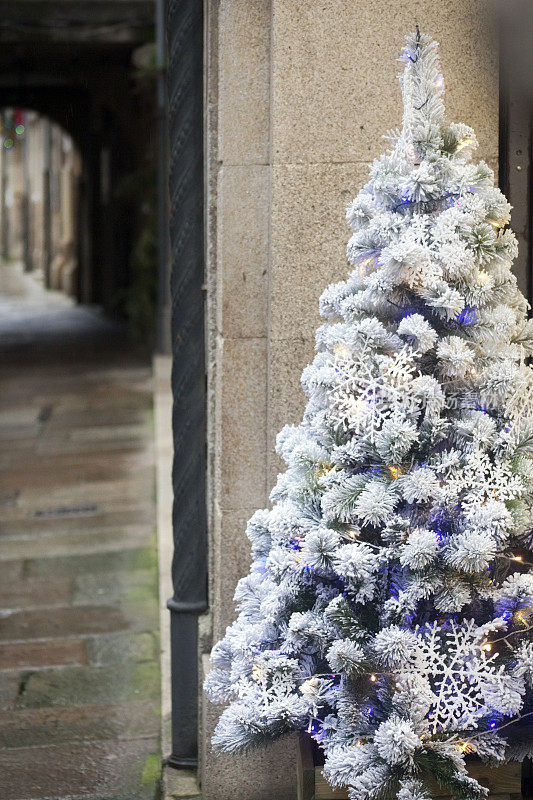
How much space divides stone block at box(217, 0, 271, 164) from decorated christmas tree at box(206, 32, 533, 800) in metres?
0.85

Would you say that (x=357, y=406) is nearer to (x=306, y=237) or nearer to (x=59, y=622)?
(x=306, y=237)

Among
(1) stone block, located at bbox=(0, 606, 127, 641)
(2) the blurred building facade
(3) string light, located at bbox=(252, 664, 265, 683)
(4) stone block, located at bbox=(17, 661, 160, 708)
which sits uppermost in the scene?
(2) the blurred building facade

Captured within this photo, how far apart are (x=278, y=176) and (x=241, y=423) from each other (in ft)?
2.58

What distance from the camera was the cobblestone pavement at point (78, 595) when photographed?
442 centimetres

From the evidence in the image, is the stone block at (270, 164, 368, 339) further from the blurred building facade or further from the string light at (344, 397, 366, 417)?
the blurred building facade

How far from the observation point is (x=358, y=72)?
3484mm

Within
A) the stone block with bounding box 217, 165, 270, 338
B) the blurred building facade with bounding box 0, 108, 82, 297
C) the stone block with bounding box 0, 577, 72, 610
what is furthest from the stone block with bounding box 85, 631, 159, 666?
the blurred building facade with bounding box 0, 108, 82, 297

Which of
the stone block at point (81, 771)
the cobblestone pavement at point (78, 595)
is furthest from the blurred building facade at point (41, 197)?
the stone block at point (81, 771)

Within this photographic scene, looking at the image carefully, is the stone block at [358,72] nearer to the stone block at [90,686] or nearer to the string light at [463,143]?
the string light at [463,143]

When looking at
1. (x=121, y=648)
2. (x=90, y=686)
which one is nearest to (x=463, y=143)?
(x=90, y=686)

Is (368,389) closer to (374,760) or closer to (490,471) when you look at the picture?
(490,471)

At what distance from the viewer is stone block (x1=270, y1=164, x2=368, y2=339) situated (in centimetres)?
351

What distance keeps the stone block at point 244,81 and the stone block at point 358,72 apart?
0.11m

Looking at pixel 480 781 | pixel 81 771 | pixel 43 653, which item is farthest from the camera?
pixel 43 653
